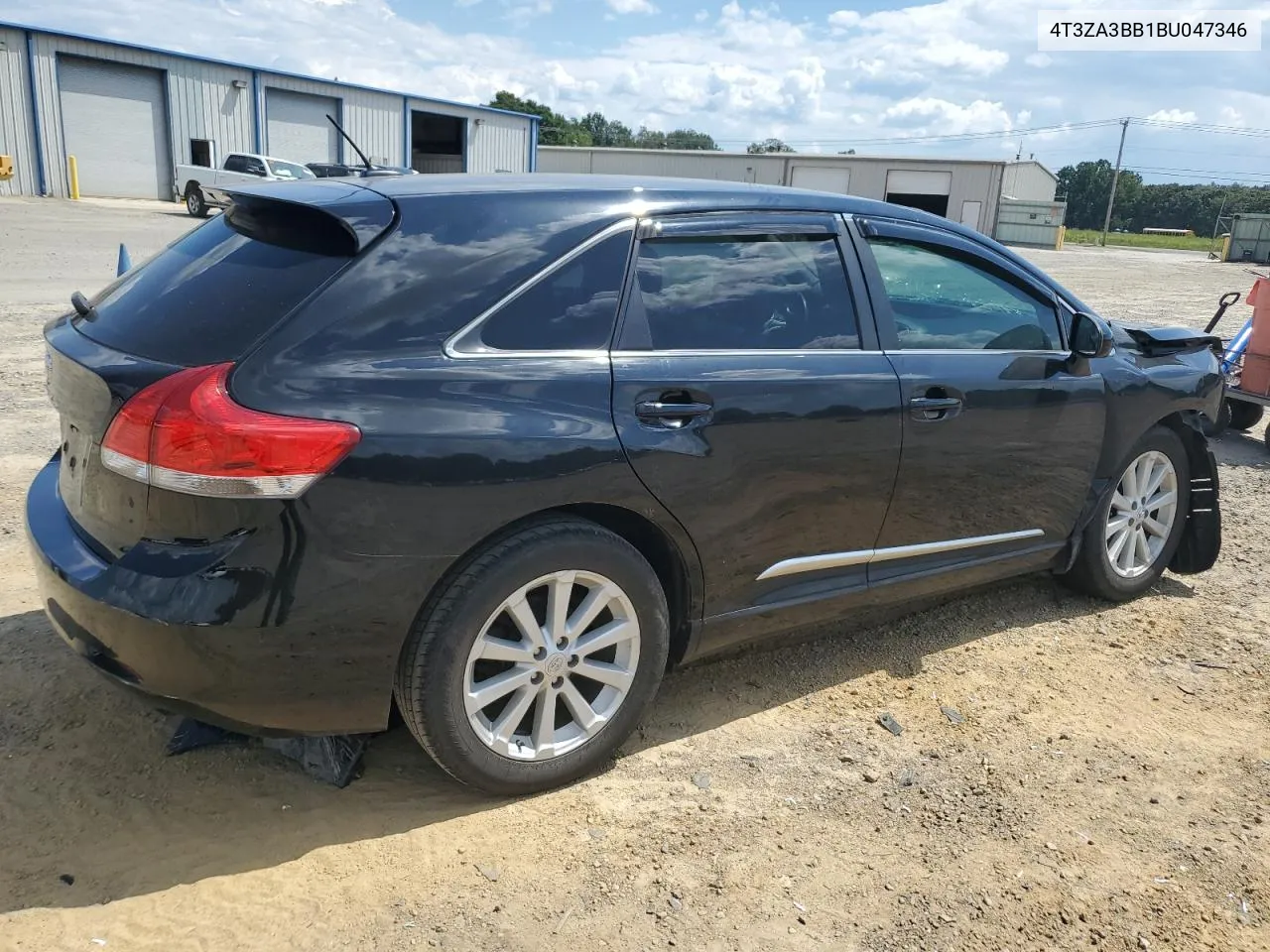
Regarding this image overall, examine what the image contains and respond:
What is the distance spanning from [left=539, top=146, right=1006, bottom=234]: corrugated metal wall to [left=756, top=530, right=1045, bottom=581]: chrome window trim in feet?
164

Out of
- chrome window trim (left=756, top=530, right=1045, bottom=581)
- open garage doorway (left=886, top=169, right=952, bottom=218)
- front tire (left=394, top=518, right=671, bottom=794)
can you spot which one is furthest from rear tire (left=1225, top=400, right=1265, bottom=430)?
open garage doorway (left=886, top=169, right=952, bottom=218)

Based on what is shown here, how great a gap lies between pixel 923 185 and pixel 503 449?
56.6m

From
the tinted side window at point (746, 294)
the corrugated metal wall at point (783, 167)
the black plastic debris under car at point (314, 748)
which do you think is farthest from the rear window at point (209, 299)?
the corrugated metal wall at point (783, 167)

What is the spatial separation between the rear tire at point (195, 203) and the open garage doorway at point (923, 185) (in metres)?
37.5

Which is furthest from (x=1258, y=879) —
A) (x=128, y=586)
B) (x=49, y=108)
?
(x=49, y=108)

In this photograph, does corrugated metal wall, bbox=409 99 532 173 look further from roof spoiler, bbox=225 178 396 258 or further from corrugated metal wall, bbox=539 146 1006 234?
roof spoiler, bbox=225 178 396 258

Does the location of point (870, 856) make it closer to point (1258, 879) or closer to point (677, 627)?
point (677, 627)

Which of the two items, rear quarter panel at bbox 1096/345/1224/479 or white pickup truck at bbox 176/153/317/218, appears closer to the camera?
rear quarter panel at bbox 1096/345/1224/479

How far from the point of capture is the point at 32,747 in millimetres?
3049

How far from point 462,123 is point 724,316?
4543cm

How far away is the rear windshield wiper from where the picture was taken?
9.75 feet

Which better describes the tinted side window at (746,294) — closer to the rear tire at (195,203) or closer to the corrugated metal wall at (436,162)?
the rear tire at (195,203)

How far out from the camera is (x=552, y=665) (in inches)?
113

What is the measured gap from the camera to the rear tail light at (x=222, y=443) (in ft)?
7.74
